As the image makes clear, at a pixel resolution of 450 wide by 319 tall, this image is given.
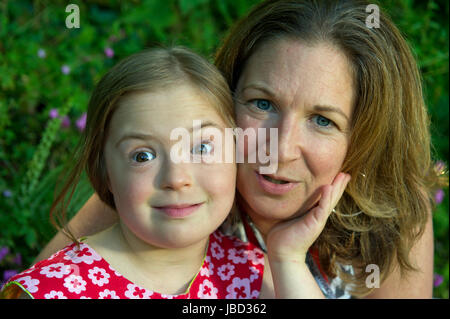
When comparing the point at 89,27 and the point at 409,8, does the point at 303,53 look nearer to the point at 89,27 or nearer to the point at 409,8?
the point at 409,8

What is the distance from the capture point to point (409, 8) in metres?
4.41

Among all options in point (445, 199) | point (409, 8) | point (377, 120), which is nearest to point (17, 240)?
point (377, 120)

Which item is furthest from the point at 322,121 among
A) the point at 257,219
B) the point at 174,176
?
the point at 174,176

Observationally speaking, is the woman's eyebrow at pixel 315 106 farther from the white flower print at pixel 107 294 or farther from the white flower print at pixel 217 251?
the white flower print at pixel 107 294

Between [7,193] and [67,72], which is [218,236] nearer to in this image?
[7,193]

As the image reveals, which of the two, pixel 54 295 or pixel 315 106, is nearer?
pixel 54 295

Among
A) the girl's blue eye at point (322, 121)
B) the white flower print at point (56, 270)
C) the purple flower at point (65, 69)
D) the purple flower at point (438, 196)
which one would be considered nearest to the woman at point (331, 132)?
the girl's blue eye at point (322, 121)

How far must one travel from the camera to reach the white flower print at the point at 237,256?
8.13 ft

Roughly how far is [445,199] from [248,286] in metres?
2.09

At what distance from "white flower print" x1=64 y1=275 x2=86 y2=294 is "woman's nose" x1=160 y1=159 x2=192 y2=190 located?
473mm

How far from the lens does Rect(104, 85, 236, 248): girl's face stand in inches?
75.9

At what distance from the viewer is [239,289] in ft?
7.86

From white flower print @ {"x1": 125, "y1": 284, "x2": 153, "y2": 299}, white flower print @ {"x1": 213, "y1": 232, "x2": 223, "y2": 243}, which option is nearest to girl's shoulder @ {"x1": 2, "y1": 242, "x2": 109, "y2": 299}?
white flower print @ {"x1": 125, "y1": 284, "x2": 153, "y2": 299}

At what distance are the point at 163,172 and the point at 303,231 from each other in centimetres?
74
